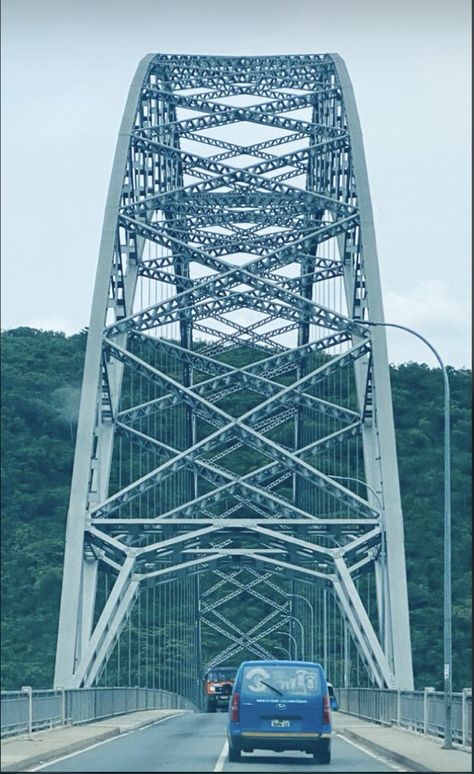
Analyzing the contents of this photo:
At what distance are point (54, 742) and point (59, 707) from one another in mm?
6889

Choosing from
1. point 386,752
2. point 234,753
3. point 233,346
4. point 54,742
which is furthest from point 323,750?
point 233,346

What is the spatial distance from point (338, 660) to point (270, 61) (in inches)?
1814

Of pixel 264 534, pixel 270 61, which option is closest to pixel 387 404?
pixel 264 534

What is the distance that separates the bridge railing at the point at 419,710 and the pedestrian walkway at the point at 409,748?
0.89ft

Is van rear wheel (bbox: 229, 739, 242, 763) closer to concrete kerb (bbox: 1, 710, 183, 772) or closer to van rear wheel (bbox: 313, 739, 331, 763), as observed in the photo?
van rear wheel (bbox: 313, 739, 331, 763)

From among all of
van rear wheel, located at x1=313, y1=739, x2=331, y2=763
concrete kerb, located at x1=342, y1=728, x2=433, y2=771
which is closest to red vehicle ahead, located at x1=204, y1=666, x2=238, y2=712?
concrete kerb, located at x1=342, y1=728, x2=433, y2=771

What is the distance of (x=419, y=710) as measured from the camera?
1415 inches

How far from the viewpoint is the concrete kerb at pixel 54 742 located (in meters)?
24.1

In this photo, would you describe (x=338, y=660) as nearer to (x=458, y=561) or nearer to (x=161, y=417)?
(x=458, y=561)

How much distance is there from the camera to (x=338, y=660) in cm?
10106

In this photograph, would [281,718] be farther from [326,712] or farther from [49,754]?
[49,754]

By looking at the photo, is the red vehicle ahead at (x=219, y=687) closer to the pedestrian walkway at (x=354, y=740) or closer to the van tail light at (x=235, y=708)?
the pedestrian walkway at (x=354, y=740)

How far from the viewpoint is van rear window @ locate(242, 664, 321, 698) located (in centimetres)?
2708

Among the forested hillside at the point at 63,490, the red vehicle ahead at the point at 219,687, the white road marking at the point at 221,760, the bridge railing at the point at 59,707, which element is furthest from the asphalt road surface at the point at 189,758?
the forested hillside at the point at 63,490
